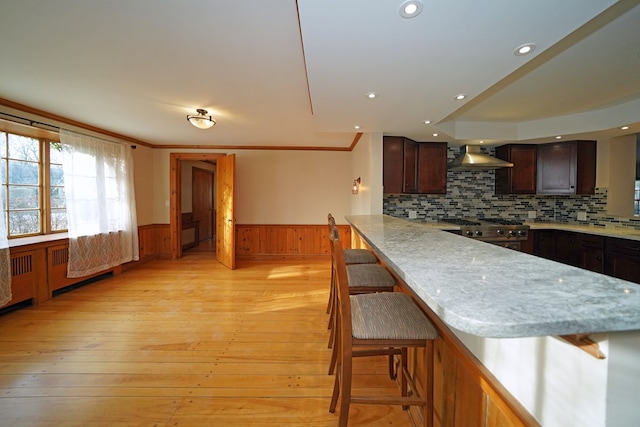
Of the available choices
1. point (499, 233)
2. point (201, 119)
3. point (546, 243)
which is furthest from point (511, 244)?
point (201, 119)

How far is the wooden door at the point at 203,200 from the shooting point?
621 cm

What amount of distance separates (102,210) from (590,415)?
4.85m

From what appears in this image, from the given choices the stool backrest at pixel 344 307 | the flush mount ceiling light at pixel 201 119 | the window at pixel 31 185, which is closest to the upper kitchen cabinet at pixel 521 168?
the stool backrest at pixel 344 307

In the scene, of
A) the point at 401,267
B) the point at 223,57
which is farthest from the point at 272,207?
the point at 401,267

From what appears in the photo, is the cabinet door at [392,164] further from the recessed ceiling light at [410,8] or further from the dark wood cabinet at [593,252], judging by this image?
the recessed ceiling light at [410,8]

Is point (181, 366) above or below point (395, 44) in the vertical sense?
below

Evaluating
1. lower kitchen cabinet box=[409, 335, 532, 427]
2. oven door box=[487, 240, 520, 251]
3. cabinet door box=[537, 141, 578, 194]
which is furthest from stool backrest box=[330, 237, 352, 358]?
cabinet door box=[537, 141, 578, 194]

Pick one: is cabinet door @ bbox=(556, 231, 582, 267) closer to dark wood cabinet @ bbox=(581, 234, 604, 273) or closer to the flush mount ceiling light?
dark wood cabinet @ bbox=(581, 234, 604, 273)

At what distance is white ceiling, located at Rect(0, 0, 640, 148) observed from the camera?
1.28 m

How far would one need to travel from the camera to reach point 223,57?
1.88 metres

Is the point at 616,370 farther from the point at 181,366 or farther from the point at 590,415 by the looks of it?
the point at 181,366

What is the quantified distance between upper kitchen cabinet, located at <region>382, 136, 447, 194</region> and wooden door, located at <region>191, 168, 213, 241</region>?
4788 mm

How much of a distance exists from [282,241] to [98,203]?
288 centimetres

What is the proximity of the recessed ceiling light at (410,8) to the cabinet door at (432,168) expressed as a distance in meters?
2.67
